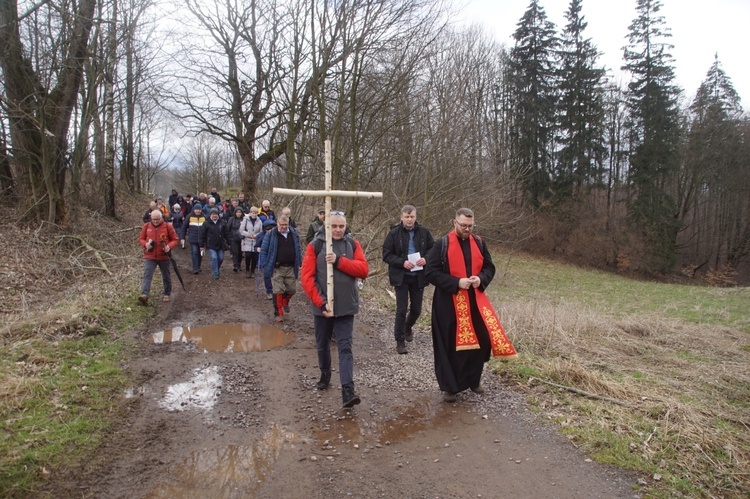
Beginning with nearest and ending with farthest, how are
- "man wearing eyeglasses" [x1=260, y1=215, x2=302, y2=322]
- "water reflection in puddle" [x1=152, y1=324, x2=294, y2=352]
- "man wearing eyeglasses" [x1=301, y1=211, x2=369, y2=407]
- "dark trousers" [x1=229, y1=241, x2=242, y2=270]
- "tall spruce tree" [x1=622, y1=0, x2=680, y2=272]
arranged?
1. "man wearing eyeglasses" [x1=301, y1=211, x2=369, y2=407]
2. "water reflection in puddle" [x1=152, y1=324, x2=294, y2=352]
3. "man wearing eyeglasses" [x1=260, y1=215, x2=302, y2=322]
4. "dark trousers" [x1=229, y1=241, x2=242, y2=270]
5. "tall spruce tree" [x1=622, y1=0, x2=680, y2=272]

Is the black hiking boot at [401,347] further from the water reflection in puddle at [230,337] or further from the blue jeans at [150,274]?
→ the blue jeans at [150,274]

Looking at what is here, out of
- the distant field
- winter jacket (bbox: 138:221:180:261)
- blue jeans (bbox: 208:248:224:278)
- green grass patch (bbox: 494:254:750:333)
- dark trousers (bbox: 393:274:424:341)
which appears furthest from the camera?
green grass patch (bbox: 494:254:750:333)

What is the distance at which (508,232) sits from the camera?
21266 mm

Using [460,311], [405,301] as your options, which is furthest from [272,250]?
[460,311]

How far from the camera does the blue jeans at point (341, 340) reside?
5.32m

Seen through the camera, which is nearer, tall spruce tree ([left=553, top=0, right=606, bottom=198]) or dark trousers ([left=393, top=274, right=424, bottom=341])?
dark trousers ([left=393, top=274, right=424, bottom=341])

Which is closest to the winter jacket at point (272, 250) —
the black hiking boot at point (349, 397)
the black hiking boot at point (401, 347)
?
the black hiking boot at point (401, 347)

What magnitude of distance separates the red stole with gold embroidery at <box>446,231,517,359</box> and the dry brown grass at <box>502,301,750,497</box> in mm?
962

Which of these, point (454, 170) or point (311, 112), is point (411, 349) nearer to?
point (454, 170)

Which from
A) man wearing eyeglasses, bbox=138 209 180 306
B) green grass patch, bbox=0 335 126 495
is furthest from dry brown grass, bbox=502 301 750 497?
man wearing eyeglasses, bbox=138 209 180 306

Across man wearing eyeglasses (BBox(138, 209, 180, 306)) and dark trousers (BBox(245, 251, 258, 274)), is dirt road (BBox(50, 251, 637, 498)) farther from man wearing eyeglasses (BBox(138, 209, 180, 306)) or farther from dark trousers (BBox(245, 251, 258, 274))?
dark trousers (BBox(245, 251, 258, 274))

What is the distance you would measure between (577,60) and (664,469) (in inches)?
1441

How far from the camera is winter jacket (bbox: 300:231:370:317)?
5441 millimetres

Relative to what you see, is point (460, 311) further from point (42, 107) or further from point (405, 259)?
point (42, 107)
